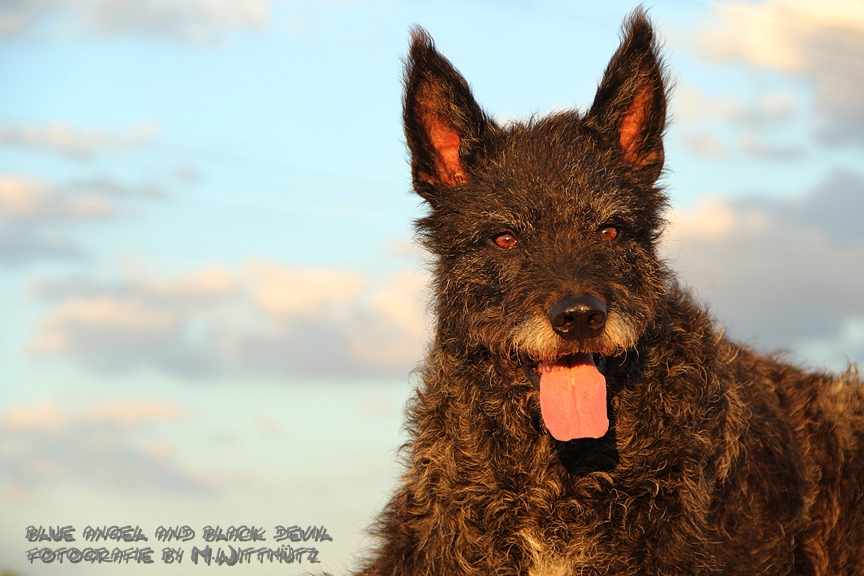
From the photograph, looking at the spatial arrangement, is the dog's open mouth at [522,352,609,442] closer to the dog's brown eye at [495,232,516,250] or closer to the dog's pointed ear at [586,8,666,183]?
the dog's brown eye at [495,232,516,250]

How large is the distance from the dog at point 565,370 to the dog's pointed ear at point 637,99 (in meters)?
0.01

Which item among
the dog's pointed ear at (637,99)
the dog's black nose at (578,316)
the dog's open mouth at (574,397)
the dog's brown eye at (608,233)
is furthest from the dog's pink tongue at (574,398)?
the dog's pointed ear at (637,99)

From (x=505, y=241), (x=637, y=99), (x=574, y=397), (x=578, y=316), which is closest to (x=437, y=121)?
(x=505, y=241)

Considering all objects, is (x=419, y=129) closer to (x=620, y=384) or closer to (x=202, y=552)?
(x=620, y=384)

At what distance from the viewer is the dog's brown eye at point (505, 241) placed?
6.35 metres

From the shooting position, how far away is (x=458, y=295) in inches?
254

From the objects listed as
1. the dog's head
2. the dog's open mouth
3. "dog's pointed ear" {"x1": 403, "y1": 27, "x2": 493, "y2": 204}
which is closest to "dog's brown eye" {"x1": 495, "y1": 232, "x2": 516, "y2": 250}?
the dog's head

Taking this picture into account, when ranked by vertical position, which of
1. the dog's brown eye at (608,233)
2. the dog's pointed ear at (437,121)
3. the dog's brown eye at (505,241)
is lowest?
the dog's brown eye at (505,241)

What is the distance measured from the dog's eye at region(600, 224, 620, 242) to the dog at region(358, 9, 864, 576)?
2 cm

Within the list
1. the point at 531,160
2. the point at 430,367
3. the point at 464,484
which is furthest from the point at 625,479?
the point at 531,160

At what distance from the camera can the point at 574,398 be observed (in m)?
6.00

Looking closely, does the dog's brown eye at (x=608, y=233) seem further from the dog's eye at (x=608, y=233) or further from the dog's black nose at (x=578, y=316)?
the dog's black nose at (x=578, y=316)

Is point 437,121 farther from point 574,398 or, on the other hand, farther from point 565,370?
point 574,398

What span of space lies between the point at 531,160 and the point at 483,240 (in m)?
0.64
